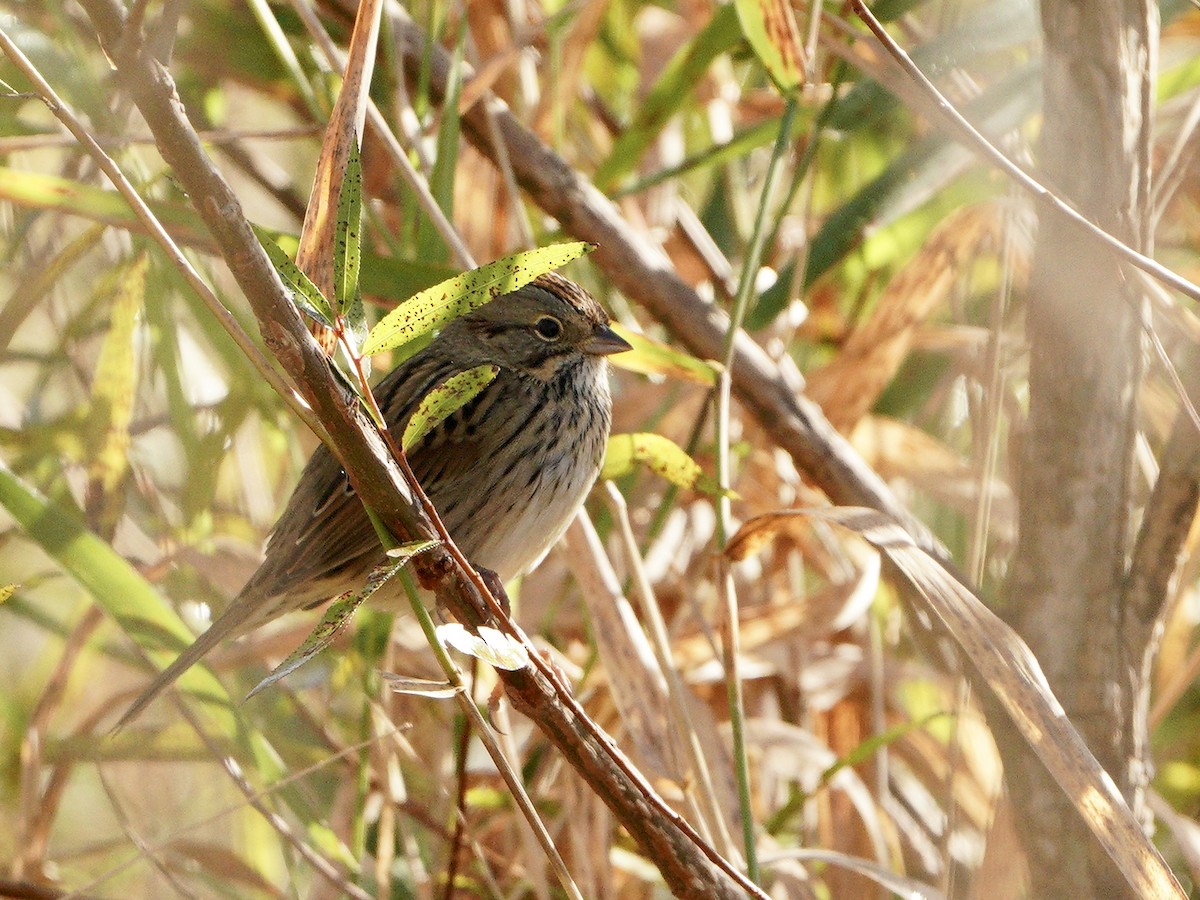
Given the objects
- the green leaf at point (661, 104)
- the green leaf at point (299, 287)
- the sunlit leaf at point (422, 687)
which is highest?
the green leaf at point (661, 104)

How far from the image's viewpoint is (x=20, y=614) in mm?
2326

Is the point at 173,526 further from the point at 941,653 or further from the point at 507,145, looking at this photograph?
the point at 941,653

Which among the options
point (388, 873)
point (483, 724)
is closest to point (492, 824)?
point (388, 873)

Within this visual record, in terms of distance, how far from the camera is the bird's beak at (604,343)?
219 centimetres

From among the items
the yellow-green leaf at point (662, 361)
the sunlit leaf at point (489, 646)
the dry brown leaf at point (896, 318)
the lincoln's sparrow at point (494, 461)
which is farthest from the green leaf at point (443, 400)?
the dry brown leaf at point (896, 318)

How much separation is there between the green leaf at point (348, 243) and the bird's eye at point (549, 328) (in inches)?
47.9

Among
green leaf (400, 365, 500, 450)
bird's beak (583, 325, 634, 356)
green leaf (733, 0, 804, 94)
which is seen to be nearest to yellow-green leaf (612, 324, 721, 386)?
bird's beak (583, 325, 634, 356)

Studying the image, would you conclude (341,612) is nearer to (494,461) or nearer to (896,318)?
(494,461)

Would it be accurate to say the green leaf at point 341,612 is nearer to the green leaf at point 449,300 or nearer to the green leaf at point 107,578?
the green leaf at point 449,300

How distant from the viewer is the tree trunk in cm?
174

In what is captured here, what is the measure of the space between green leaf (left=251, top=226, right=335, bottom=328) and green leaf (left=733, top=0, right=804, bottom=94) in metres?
1.07

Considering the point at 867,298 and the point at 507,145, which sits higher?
the point at 507,145

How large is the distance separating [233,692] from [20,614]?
42 cm

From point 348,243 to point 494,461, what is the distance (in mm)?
1144
